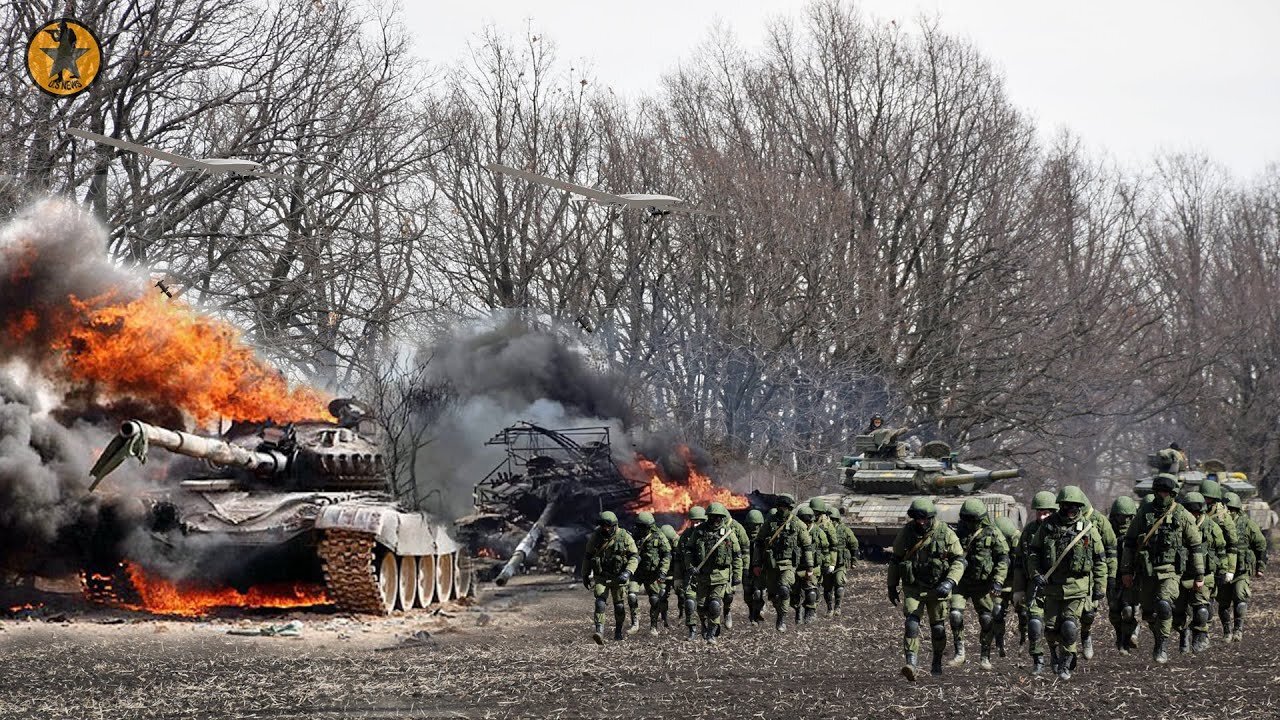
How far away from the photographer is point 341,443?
20922mm

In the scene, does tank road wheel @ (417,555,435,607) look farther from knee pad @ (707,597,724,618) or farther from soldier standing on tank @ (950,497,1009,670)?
soldier standing on tank @ (950,497,1009,670)

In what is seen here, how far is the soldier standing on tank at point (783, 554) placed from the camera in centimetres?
1778

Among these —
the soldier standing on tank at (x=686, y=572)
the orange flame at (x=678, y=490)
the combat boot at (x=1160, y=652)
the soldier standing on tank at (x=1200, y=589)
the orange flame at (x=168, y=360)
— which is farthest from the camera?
the orange flame at (x=678, y=490)

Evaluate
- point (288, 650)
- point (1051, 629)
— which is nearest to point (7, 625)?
point (288, 650)

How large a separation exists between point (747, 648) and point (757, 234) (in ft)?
65.5

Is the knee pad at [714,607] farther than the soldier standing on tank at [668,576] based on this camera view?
No

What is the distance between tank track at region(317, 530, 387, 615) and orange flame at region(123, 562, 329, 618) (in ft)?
2.08

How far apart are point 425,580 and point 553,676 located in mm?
7687

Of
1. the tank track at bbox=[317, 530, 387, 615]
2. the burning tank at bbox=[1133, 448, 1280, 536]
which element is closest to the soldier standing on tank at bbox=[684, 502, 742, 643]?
the tank track at bbox=[317, 530, 387, 615]

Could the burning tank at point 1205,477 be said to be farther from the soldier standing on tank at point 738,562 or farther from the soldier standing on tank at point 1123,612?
the soldier standing on tank at point 738,562

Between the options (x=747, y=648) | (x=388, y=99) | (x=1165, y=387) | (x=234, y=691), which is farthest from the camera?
(x=1165, y=387)

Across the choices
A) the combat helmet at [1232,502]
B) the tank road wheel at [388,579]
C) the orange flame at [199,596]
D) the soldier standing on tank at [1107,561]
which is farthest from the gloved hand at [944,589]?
the orange flame at [199,596]

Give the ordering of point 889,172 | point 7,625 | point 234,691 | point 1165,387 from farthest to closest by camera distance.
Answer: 1. point 1165,387
2. point 889,172
3. point 7,625
4. point 234,691

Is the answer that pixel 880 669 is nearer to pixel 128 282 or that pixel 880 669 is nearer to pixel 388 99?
pixel 128 282
